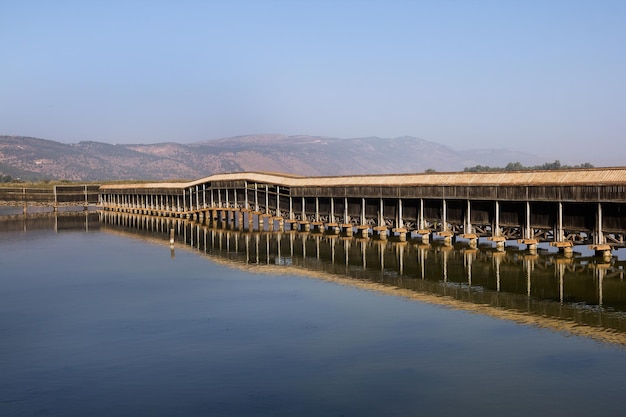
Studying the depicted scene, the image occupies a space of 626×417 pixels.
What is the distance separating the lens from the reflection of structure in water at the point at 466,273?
34688mm

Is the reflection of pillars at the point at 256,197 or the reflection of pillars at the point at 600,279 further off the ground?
the reflection of pillars at the point at 256,197

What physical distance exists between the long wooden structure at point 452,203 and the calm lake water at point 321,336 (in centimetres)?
230

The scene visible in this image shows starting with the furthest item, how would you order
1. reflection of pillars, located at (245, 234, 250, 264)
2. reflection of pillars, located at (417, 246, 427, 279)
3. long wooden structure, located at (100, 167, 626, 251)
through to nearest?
reflection of pillars, located at (245, 234, 250, 264), reflection of pillars, located at (417, 246, 427, 279), long wooden structure, located at (100, 167, 626, 251)

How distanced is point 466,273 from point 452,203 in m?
14.6

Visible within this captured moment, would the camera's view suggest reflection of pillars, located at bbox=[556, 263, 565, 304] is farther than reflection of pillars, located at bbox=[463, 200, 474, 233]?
No

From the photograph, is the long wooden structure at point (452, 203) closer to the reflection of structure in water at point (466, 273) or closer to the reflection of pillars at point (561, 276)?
the reflection of structure in water at point (466, 273)

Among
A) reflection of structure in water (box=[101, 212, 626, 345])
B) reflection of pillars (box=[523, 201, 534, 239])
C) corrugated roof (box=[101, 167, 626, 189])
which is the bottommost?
reflection of structure in water (box=[101, 212, 626, 345])

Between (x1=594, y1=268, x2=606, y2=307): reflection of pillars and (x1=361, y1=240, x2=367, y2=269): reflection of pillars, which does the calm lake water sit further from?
(x1=361, y1=240, x2=367, y2=269): reflection of pillars

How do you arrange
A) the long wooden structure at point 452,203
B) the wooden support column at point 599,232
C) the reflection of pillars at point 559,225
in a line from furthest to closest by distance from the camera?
the reflection of pillars at point 559,225 → the long wooden structure at point 452,203 → the wooden support column at point 599,232

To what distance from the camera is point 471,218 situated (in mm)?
58469

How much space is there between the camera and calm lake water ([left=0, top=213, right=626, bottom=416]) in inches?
930

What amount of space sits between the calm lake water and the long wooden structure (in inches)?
90.4

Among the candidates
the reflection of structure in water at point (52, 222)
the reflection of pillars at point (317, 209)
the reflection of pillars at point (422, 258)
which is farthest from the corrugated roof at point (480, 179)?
the reflection of structure in water at point (52, 222)

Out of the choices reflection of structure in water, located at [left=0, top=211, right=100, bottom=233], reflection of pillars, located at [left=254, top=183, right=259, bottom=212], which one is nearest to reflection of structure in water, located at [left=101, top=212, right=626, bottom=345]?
reflection of pillars, located at [left=254, top=183, right=259, bottom=212]
